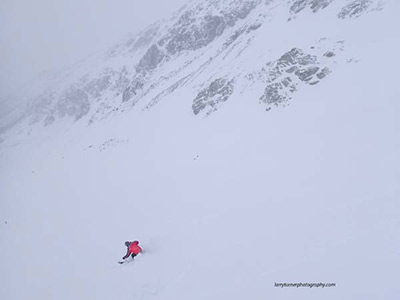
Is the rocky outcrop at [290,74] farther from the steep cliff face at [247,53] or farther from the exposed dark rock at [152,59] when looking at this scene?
the exposed dark rock at [152,59]

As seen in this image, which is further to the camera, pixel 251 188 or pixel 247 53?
pixel 247 53

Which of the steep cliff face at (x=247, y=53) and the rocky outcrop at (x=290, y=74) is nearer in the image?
the rocky outcrop at (x=290, y=74)

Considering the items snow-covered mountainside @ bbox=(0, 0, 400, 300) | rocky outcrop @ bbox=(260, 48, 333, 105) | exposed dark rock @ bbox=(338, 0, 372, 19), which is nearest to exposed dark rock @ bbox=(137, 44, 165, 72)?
snow-covered mountainside @ bbox=(0, 0, 400, 300)

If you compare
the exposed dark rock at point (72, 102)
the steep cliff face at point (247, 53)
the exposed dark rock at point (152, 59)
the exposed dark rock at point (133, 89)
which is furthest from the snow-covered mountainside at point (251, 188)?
the exposed dark rock at point (72, 102)

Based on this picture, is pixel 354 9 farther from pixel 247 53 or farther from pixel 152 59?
pixel 152 59

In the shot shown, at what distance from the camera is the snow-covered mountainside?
7.92 metres

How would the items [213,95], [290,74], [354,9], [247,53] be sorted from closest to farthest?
[290,74] < [354,9] < [213,95] < [247,53]

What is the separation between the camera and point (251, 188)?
507 inches

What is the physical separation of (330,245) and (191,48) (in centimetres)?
5944

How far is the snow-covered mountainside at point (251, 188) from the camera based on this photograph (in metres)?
7.92

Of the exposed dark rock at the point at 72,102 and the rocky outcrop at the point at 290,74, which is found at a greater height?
the exposed dark rock at the point at 72,102

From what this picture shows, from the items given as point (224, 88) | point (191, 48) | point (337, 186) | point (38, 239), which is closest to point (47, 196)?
point (38, 239)

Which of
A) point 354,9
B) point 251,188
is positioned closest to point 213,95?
point 354,9

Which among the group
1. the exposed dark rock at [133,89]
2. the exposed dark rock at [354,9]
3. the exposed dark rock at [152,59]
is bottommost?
the exposed dark rock at [133,89]
